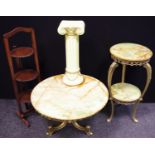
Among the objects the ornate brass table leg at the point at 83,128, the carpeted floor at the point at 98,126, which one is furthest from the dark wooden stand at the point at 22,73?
the ornate brass table leg at the point at 83,128

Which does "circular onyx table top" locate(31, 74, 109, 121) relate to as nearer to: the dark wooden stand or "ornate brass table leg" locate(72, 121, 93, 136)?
the dark wooden stand

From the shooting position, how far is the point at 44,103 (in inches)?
89.0

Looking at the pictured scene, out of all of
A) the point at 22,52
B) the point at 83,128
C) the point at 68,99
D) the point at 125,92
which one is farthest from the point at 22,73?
the point at 125,92

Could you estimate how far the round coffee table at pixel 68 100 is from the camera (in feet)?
6.97

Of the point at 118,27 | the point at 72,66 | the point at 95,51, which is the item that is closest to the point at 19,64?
the point at 72,66

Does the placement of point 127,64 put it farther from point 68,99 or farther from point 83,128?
point 83,128

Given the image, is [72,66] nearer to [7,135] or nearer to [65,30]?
[65,30]

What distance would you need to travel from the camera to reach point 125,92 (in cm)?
276

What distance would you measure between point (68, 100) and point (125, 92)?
0.82 metres

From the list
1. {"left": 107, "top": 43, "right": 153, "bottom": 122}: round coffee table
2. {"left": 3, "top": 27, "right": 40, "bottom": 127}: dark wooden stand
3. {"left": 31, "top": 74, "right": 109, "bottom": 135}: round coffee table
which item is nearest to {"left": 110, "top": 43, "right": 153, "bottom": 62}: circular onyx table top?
{"left": 107, "top": 43, "right": 153, "bottom": 122}: round coffee table

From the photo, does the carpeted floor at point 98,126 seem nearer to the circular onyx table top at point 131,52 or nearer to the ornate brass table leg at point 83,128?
the ornate brass table leg at point 83,128

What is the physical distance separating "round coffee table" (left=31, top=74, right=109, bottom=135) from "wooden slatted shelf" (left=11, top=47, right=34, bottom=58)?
1.20ft

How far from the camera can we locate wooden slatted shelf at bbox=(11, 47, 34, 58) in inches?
95.7

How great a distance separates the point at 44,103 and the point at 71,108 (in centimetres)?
28
